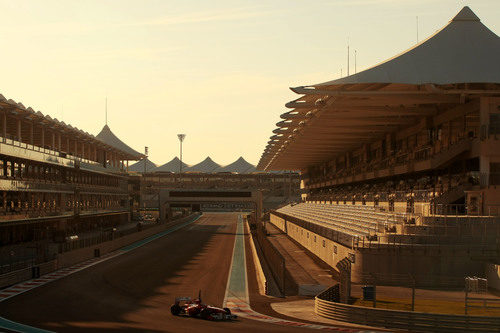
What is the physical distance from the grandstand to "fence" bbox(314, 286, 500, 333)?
1.82 metres

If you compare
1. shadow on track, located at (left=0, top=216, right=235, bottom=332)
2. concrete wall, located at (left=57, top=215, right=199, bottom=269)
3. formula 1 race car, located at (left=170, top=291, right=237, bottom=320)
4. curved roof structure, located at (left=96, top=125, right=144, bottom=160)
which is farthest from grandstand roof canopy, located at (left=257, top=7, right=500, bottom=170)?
curved roof structure, located at (left=96, top=125, right=144, bottom=160)

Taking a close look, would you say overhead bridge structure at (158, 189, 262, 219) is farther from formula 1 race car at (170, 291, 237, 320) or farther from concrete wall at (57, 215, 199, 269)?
formula 1 race car at (170, 291, 237, 320)

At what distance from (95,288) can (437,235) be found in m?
16.3

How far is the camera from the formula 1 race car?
2464 cm

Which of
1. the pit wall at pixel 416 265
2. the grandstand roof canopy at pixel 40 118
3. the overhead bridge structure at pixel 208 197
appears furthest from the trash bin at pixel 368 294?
the overhead bridge structure at pixel 208 197

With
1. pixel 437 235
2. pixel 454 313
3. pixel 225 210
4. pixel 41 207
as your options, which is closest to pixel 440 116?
pixel 437 235

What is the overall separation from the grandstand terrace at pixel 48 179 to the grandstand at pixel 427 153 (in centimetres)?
2033

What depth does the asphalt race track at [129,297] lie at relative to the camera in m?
23.5

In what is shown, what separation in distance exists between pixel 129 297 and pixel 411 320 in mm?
13411

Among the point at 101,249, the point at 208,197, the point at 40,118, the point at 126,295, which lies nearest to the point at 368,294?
the point at 126,295

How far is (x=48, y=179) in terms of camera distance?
63.1 meters

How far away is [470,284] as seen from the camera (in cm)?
2780

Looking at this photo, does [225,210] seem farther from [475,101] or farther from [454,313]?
[454,313]

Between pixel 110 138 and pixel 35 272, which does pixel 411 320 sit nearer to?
pixel 35 272
